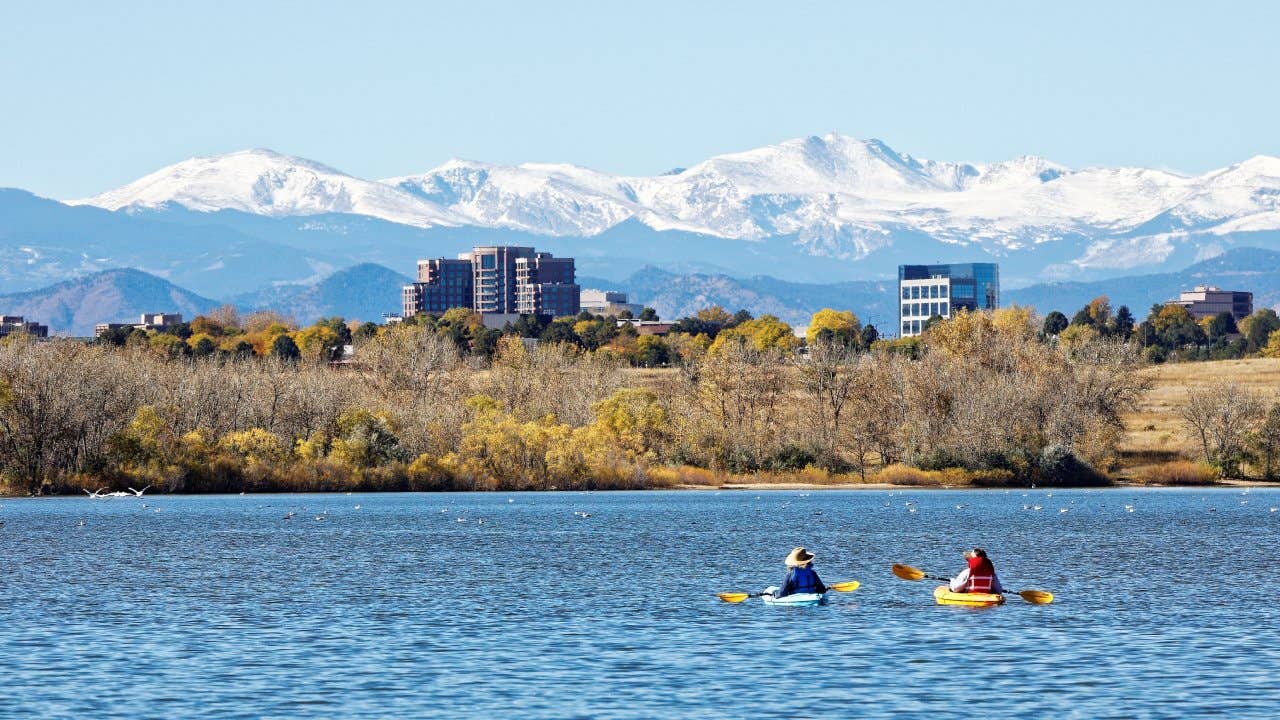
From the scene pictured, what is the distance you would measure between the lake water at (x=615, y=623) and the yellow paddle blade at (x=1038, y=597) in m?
0.41

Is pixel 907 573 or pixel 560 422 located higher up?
pixel 560 422

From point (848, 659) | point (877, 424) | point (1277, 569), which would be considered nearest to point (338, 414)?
point (877, 424)

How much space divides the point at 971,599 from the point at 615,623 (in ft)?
40.5

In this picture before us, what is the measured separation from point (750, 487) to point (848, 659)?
4150 inches

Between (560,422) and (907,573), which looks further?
(560,422)

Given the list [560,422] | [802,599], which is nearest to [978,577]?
[802,599]

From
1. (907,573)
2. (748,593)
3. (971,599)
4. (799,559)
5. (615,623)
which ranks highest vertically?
(799,559)

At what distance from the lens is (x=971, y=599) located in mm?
61281

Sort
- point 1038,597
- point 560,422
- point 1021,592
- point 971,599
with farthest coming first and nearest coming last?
point 560,422
point 971,599
point 1038,597
point 1021,592

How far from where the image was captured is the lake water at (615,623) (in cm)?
4306

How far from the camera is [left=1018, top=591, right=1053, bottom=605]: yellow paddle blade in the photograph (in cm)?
6084

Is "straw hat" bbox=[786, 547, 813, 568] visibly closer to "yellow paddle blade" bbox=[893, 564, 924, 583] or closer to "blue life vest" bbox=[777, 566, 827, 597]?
"blue life vest" bbox=[777, 566, 827, 597]

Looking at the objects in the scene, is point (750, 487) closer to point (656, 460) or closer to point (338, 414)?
point (656, 460)

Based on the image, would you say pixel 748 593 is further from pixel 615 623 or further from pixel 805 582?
pixel 615 623
